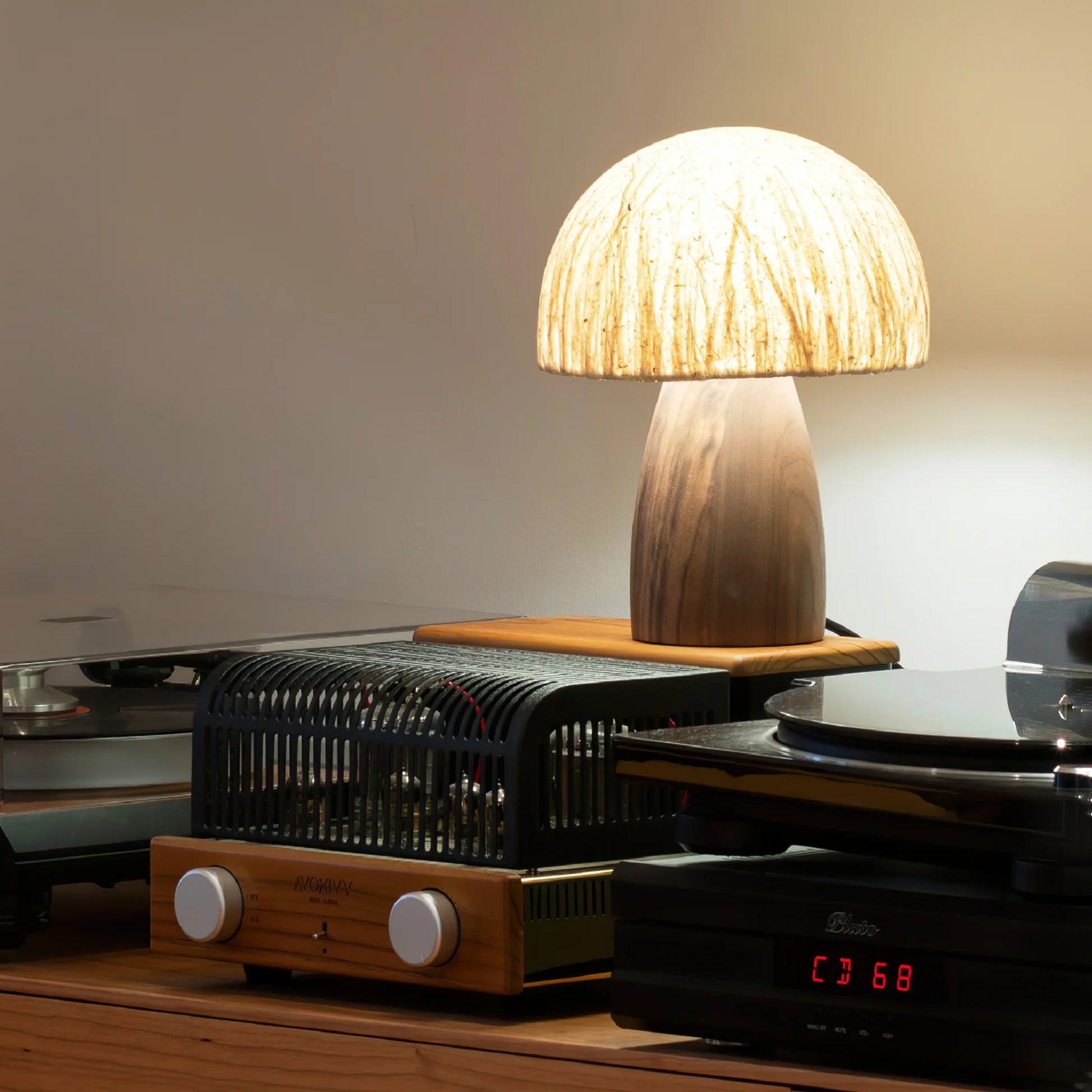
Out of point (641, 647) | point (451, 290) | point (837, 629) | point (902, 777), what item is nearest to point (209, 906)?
point (641, 647)

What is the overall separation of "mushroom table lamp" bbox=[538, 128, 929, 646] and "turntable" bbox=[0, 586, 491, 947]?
0.30 m

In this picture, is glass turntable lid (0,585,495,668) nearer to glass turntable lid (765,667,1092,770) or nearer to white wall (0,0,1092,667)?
white wall (0,0,1092,667)

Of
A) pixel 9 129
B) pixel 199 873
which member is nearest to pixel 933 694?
pixel 199 873

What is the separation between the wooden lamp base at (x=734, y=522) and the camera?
3.68 ft

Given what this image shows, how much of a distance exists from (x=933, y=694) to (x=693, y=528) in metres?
0.24

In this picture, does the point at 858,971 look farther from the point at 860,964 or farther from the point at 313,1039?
the point at 313,1039

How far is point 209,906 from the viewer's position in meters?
1.00

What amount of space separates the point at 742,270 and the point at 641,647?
25cm

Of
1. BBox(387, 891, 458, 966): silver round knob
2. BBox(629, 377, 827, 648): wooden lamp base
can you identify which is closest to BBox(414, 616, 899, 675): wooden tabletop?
BBox(629, 377, 827, 648): wooden lamp base

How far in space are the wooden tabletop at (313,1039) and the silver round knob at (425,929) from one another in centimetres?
4

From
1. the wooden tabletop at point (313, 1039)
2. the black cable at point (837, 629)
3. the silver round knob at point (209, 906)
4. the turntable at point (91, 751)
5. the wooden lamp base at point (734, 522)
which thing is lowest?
the wooden tabletop at point (313, 1039)

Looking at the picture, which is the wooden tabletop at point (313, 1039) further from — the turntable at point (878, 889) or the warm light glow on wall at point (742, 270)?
the warm light glow on wall at point (742, 270)

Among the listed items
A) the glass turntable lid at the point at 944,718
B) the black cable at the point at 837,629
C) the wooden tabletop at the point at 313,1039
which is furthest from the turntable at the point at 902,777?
the black cable at the point at 837,629

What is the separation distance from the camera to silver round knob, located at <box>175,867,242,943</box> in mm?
1000
